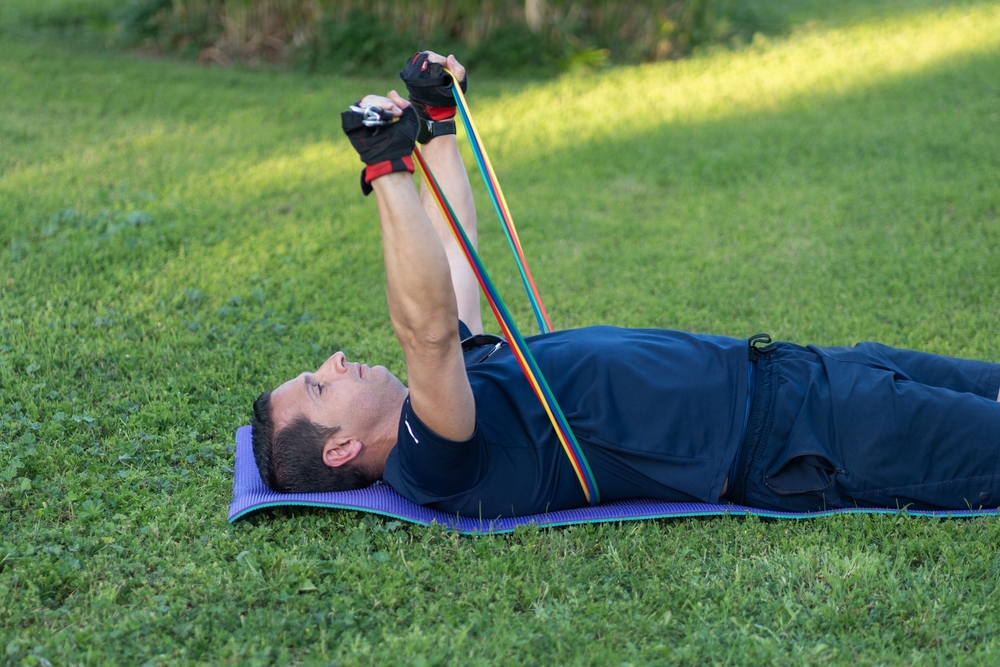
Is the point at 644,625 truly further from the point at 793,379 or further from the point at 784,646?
the point at 793,379

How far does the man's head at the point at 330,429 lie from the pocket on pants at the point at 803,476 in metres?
1.32

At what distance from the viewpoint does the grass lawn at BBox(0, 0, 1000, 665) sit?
2.62m

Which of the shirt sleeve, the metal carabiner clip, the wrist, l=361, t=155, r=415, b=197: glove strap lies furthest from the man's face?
the wrist

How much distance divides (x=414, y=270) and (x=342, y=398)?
2.56ft

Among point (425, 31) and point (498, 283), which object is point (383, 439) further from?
point (425, 31)

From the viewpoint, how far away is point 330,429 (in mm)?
3082

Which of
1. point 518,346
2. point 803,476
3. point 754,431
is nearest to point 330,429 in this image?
point 518,346

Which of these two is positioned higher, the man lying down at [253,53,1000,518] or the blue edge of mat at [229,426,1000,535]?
the man lying down at [253,53,1000,518]

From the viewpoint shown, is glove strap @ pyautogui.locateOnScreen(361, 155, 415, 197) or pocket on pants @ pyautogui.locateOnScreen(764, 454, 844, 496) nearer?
glove strap @ pyautogui.locateOnScreen(361, 155, 415, 197)

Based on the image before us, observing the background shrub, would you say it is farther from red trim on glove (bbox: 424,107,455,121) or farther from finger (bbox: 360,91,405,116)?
finger (bbox: 360,91,405,116)

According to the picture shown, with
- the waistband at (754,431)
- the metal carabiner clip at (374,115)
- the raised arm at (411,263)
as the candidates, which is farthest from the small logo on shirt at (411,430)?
the waistband at (754,431)

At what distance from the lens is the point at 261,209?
6.28 metres

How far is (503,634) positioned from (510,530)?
1.57 ft

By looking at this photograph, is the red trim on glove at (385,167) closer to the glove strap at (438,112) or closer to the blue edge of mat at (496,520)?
the glove strap at (438,112)
